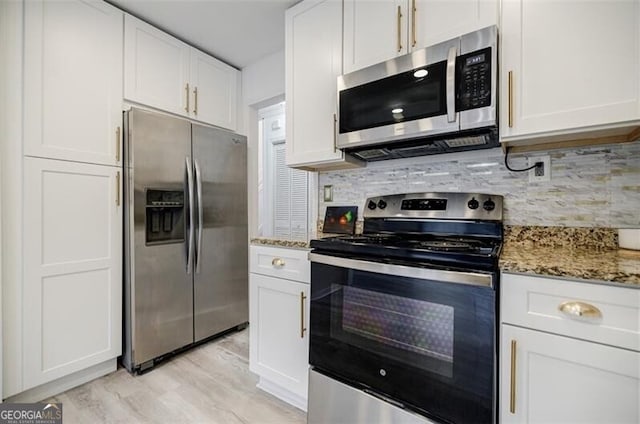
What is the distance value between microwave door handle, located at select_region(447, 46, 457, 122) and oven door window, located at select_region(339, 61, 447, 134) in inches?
1.1

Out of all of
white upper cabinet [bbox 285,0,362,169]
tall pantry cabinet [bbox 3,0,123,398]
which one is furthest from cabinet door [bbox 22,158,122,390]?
white upper cabinet [bbox 285,0,362,169]

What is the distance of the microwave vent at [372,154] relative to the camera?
1.66 metres

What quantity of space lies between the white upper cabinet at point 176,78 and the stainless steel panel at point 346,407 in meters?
2.24

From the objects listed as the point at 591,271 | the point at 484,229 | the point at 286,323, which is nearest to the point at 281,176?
the point at 286,323

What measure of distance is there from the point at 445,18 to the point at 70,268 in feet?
8.19

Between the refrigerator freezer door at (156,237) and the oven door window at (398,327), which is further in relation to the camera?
the refrigerator freezer door at (156,237)

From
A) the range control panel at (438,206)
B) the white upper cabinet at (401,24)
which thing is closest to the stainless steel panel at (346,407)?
the range control panel at (438,206)

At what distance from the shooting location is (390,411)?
3.96ft

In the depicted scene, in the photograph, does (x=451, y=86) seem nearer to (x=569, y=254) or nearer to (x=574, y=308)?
(x=569, y=254)

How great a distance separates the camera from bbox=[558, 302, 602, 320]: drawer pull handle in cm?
87

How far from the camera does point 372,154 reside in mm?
1733

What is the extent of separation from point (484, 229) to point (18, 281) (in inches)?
98.6

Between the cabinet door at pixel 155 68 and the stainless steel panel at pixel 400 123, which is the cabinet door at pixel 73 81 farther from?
the stainless steel panel at pixel 400 123

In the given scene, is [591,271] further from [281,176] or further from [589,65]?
[281,176]
